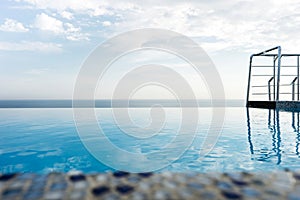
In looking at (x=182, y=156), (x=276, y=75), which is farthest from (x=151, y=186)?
(x=276, y=75)

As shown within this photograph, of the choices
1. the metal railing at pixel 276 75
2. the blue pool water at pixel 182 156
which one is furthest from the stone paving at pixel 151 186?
the metal railing at pixel 276 75

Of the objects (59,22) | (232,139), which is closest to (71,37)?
(59,22)

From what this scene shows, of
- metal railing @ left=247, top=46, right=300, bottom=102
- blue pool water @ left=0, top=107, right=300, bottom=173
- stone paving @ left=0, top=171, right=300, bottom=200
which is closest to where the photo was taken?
stone paving @ left=0, top=171, right=300, bottom=200

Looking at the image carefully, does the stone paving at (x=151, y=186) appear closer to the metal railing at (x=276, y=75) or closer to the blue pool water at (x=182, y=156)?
the blue pool water at (x=182, y=156)

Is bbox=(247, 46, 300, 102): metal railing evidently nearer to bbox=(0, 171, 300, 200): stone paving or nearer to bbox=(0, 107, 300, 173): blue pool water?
bbox=(0, 107, 300, 173): blue pool water

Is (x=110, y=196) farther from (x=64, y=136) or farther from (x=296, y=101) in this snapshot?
(x=296, y=101)

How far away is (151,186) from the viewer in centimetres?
144

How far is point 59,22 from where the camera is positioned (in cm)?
994

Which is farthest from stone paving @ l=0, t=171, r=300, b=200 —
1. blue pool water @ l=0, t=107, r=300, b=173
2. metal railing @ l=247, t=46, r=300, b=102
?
metal railing @ l=247, t=46, r=300, b=102

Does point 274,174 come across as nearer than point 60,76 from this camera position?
Yes

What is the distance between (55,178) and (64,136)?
625 centimetres

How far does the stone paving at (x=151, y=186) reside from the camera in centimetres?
133

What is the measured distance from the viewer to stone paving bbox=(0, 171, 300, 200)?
4.35 ft

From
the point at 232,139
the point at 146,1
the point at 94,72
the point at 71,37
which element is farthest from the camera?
the point at 71,37
